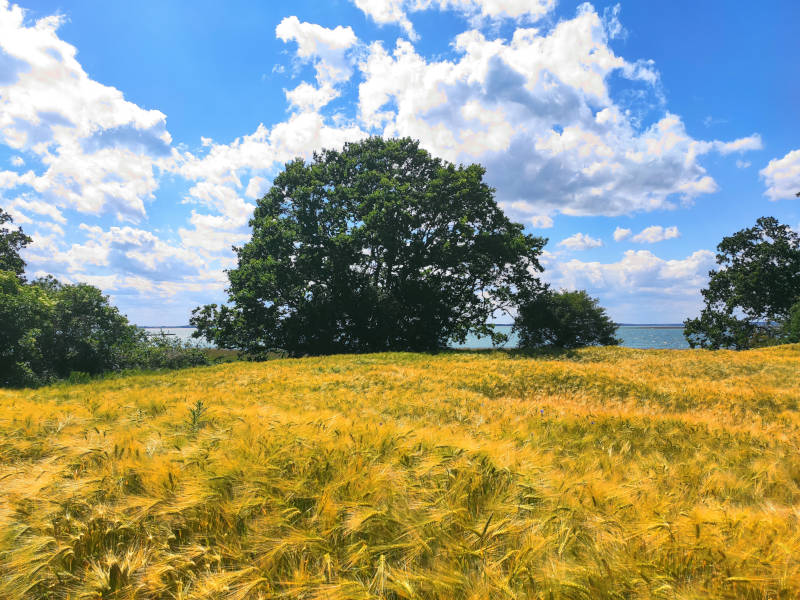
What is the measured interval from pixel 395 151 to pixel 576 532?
28775mm

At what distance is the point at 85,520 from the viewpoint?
2203 millimetres

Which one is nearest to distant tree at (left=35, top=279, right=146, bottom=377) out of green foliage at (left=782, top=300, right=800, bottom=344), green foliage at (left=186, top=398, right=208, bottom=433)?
green foliage at (left=186, top=398, right=208, bottom=433)

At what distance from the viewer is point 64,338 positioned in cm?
1900

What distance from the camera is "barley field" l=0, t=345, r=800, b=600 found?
1749 mm

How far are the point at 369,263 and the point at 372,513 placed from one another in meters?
25.6

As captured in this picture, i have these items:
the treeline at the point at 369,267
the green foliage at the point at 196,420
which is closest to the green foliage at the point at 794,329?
the treeline at the point at 369,267

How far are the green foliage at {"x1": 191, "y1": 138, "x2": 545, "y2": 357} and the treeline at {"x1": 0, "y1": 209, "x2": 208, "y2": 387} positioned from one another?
479cm

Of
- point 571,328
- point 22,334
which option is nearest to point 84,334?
point 22,334

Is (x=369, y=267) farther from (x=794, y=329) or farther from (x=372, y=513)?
(x=794, y=329)

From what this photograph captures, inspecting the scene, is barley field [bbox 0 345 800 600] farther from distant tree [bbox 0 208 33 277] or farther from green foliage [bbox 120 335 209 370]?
distant tree [bbox 0 208 33 277]

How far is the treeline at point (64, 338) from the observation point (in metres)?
15.8

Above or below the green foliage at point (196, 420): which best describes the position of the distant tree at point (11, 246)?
above

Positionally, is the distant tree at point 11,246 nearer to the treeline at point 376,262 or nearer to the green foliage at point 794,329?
the treeline at point 376,262

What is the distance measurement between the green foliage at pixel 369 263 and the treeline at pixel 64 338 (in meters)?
4.79
